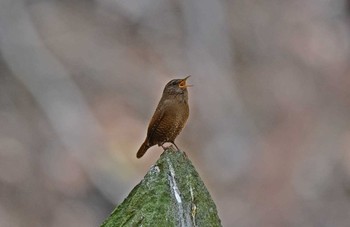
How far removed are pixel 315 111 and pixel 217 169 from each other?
1.66 meters

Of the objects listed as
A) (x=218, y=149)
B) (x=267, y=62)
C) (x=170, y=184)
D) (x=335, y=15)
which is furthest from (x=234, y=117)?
(x=170, y=184)

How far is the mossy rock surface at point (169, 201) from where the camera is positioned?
2.08 m

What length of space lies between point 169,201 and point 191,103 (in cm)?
903

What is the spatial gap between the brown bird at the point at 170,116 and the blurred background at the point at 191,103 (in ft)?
20.3

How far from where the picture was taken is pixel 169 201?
2.11 metres

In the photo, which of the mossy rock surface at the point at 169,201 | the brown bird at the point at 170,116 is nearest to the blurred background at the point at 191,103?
the brown bird at the point at 170,116

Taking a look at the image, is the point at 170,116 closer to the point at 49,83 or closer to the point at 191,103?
the point at 191,103

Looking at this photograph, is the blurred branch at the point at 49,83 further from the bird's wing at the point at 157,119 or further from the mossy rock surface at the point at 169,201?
the mossy rock surface at the point at 169,201

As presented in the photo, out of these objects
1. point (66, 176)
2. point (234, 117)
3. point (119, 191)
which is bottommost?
point (119, 191)

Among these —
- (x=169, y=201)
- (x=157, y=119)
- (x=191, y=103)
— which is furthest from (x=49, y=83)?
(x=169, y=201)

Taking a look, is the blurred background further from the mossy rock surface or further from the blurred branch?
the mossy rock surface

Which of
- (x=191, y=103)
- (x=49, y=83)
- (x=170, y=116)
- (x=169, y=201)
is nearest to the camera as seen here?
(x=169, y=201)

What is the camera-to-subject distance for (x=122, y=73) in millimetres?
12016

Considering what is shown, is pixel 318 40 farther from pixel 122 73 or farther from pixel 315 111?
pixel 122 73
